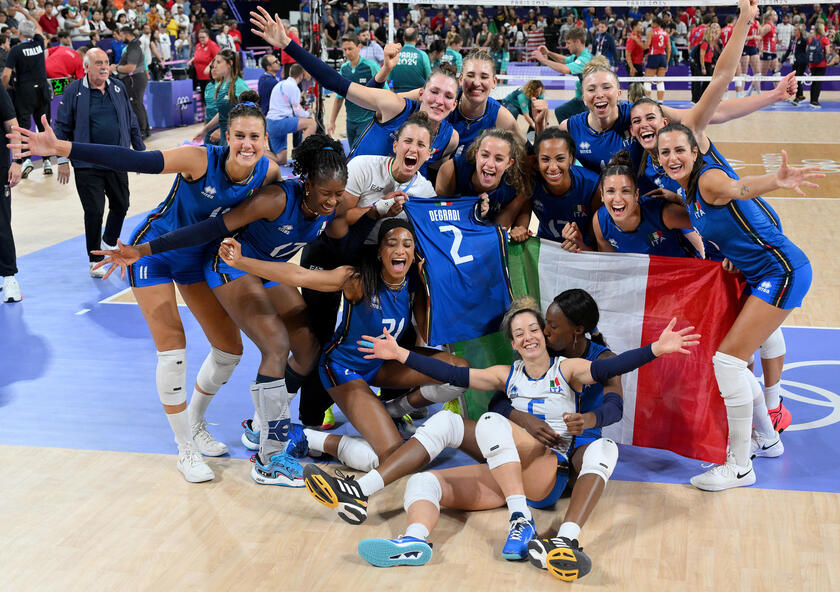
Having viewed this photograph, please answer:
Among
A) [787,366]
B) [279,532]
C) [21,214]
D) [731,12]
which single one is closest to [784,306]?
[787,366]

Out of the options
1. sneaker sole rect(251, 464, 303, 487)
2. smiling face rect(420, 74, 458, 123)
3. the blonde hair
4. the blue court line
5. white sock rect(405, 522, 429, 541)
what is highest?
smiling face rect(420, 74, 458, 123)

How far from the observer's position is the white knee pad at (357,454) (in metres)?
4.52

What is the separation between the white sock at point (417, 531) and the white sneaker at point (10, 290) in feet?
16.4

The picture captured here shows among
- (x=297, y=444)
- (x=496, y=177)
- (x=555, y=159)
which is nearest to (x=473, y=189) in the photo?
(x=496, y=177)

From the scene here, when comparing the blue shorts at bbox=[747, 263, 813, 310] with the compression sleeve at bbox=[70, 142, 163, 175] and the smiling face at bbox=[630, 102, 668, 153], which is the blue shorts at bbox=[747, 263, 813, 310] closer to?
the smiling face at bbox=[630, 102, 668, 153]

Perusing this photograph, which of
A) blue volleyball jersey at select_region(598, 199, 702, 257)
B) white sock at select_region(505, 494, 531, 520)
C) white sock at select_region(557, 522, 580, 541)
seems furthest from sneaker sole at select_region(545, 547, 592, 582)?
blue volleyball jersey at select_region(598, 199, 702, 257)

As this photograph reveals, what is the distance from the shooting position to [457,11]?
103 feet

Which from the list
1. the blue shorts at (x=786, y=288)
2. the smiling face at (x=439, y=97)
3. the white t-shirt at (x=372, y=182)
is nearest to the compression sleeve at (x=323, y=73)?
the smiling face at (x=439, y=97)

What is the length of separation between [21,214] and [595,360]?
8581mm

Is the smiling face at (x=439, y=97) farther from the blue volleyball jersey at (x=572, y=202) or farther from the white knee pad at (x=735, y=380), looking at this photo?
the white knee pad at (x=735, y=380)

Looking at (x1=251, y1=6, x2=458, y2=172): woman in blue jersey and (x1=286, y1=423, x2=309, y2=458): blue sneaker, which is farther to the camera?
(x1=251, y1=6, x2=458, y2=172): woman in blue jersey

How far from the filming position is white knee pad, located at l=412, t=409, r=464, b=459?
4.28 meters

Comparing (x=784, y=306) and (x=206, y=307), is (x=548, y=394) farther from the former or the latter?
(x=206, y=307)

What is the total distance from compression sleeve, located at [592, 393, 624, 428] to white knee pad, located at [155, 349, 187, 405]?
2117mm
